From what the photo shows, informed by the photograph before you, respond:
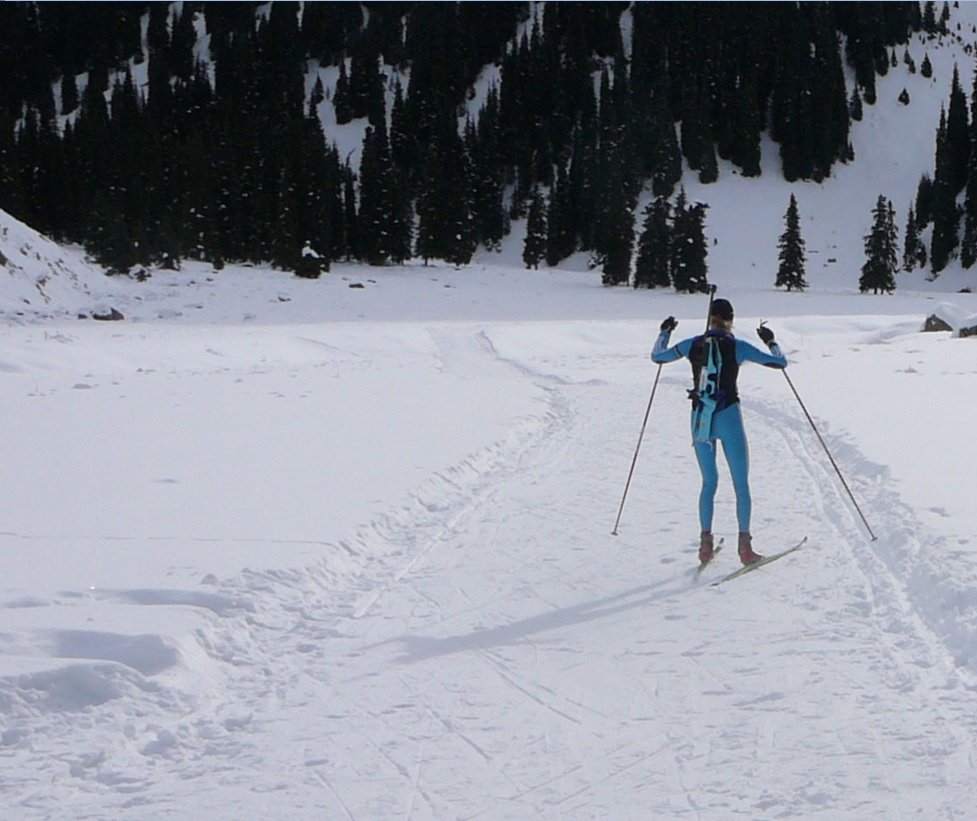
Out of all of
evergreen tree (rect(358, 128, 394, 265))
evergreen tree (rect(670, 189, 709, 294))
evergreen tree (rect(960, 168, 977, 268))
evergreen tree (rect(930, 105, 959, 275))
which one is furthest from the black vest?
evergreen tree (rect(930, 105, 959, 275))

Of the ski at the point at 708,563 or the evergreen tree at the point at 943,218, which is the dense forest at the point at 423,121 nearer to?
the evergreen tree at the point at 943,218

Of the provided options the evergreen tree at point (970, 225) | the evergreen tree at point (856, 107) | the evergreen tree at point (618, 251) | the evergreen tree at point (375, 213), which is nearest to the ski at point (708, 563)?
the evergreen tree at point (618, 251)

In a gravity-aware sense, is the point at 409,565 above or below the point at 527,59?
below

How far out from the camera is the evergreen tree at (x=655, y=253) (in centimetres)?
6019

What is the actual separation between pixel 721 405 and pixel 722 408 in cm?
3

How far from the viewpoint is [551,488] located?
1076 centimetres

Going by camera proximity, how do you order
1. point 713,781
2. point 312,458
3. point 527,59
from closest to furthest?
point 713,781
point 312,458
point 527,59

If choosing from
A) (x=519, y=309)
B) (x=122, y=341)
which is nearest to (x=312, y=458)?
(x=122, y=341)

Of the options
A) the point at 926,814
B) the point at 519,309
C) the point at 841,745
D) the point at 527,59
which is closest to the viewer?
the point at 926,814

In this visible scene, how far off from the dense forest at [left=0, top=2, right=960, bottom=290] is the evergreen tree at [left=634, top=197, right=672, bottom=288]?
15 centimetres

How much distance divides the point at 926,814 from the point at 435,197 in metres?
65.9

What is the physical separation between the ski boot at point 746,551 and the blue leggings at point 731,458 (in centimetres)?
8

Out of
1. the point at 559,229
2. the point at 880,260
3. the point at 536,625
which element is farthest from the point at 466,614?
the point at 559,229

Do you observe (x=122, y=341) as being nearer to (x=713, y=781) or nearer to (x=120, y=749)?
(x=120, y=749)
